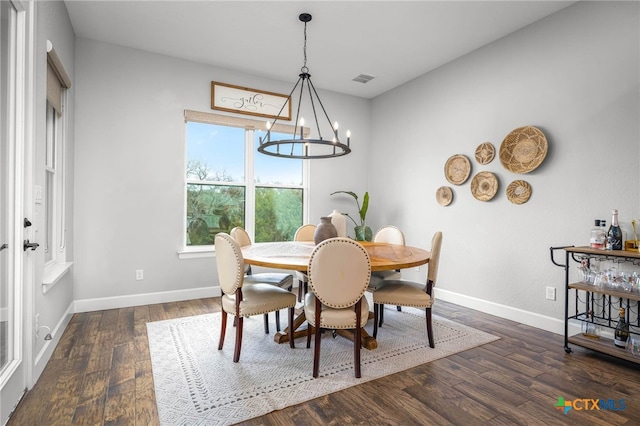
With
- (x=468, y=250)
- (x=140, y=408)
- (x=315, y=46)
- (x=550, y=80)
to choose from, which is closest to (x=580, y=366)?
(x=468, y=250)

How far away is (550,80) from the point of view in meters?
3.19

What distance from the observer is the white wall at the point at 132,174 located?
365cm

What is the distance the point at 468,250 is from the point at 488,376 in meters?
1.88

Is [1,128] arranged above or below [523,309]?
above

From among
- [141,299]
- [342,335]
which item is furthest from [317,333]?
[141,299]

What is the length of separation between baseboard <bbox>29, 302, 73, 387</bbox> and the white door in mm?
170

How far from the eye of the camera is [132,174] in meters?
3.86

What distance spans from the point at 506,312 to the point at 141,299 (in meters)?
3.94

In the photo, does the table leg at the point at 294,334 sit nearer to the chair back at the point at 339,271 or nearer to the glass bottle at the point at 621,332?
the chair back at the point at 339,271

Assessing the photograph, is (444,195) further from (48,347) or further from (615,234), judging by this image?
(48,347)

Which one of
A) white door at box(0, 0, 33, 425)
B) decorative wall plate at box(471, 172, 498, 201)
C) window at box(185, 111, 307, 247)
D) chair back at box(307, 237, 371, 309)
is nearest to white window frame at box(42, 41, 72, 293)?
white door at box(0, 0, 33, 425)

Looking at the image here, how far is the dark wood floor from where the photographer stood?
1819 millimetres

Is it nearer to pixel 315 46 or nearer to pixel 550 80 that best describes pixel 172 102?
pixel 315 46

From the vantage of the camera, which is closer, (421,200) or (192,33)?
(192,33)
